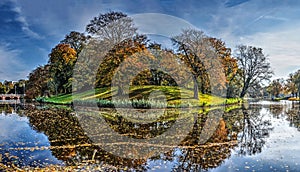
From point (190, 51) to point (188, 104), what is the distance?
26.3 feet

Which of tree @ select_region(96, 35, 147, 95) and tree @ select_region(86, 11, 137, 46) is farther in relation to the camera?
tree @ select_region(86, 11, 137, 46)

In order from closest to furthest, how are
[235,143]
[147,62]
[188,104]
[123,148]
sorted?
1. [123,148]
2. [235,143]
3. [188,104]
4. [147,62]

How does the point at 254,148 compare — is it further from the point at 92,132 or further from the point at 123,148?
the point at 92,132

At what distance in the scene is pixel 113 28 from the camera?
97.3 feet

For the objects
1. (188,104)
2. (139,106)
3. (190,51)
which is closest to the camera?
(139,106)

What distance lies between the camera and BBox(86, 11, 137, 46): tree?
29562mm

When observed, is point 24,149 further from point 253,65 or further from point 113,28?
point 253,65

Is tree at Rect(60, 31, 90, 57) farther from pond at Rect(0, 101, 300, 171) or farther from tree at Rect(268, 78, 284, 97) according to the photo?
tree at Rect(268, 78, 284, 97)

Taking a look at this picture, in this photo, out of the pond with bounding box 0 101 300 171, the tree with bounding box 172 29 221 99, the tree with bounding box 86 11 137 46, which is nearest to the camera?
the pond with bounding box 0 101 300 171

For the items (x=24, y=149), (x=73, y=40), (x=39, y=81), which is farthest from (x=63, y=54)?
(x=24, y=149)

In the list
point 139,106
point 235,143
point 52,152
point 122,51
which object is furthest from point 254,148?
point 122,51

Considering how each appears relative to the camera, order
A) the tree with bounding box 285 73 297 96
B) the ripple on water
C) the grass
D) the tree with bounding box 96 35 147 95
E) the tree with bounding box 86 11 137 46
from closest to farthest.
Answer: the ripple on water, the grass, the tree with bounding box 96 35 147 95, the tree with bounding box 86 11 137 46, the tree with bounding box 285 73 297 96

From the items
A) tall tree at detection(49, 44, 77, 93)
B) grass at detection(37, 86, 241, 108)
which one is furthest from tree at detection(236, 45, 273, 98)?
tall tree at detection(49, 44, 77, 93)

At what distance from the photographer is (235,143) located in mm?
9781
